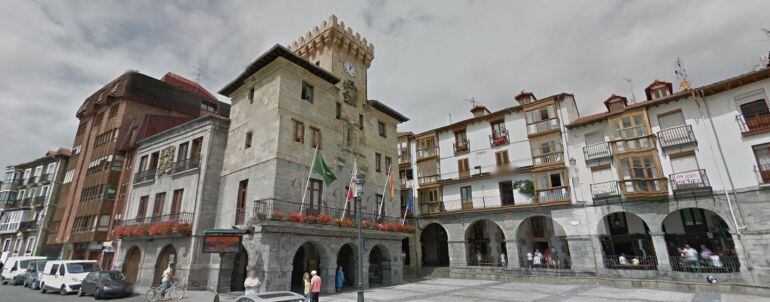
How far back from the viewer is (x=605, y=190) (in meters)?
26.9

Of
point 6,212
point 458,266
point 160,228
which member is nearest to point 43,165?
point 6,212

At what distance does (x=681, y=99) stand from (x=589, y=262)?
13.1m

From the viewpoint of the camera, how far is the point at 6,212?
165ft

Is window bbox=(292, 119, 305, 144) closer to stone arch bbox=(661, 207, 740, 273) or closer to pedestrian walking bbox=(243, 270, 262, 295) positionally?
pedestrian walking bbox=(243, 270, 262, 295)

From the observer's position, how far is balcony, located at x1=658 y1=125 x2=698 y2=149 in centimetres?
2427

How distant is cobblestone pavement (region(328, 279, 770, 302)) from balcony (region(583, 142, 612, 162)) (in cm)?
977

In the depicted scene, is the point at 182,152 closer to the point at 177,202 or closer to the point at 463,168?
the point at 177,202

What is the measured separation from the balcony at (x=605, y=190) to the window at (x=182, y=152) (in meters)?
30.5

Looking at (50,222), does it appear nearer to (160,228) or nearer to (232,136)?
(160,228)

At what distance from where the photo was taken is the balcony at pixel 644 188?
24.4 meters

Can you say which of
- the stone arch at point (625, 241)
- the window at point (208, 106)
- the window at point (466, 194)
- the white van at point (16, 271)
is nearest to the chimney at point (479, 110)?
the window at point (466, 194)

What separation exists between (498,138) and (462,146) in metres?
3.76

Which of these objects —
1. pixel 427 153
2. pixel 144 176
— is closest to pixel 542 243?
pixel 427 153

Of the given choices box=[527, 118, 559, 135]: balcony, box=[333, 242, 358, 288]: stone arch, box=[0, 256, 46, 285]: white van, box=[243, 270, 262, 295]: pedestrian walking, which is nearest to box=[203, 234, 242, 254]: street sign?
box=[243, 270, 262, 295]: pedestrian walking
